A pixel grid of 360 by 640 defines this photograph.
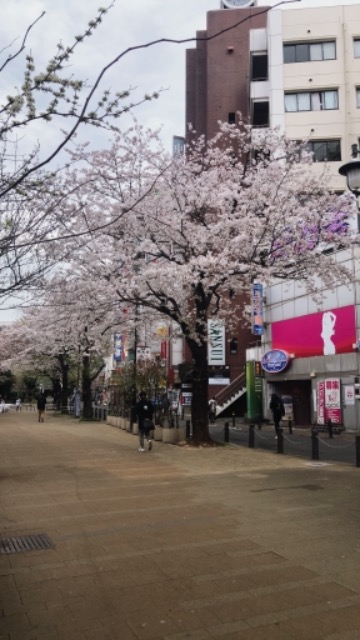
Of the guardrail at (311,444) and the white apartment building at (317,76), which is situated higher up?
the white apartment building at (317,76)

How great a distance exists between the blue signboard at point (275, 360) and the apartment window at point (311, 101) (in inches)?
628

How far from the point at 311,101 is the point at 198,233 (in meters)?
21.6

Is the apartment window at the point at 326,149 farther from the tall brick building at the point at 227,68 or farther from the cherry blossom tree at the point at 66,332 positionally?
the cherry blossom tree at the point at 66,332

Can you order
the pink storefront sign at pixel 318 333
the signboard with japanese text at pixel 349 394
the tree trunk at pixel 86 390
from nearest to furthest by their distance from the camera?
the signboard with japanese text at pixel 349 394 → the pink storefront sign at pixel 318 333 → the tree trunk at pixel 86 390

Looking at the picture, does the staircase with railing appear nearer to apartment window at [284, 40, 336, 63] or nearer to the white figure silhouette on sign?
the white figure silhouette on sign

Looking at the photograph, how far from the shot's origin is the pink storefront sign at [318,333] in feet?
76.9

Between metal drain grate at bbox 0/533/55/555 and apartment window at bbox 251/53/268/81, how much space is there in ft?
121

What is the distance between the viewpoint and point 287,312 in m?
28.7

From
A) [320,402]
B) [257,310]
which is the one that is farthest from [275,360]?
[320,402]

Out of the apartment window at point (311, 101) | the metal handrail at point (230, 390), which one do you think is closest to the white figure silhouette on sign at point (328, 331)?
the metal handrail at point (230, 390)

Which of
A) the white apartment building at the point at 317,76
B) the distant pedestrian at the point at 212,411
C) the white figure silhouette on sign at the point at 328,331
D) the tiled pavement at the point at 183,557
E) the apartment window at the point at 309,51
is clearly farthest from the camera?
the apartment window at the point at 309,51

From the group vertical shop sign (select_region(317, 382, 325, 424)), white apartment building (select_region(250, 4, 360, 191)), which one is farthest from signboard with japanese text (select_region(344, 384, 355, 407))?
white apartment building (select_region(250, 4, 360, 191))

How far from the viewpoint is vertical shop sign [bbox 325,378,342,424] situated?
23875 millimetres

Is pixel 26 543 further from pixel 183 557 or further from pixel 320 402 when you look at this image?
pixel 320 402
